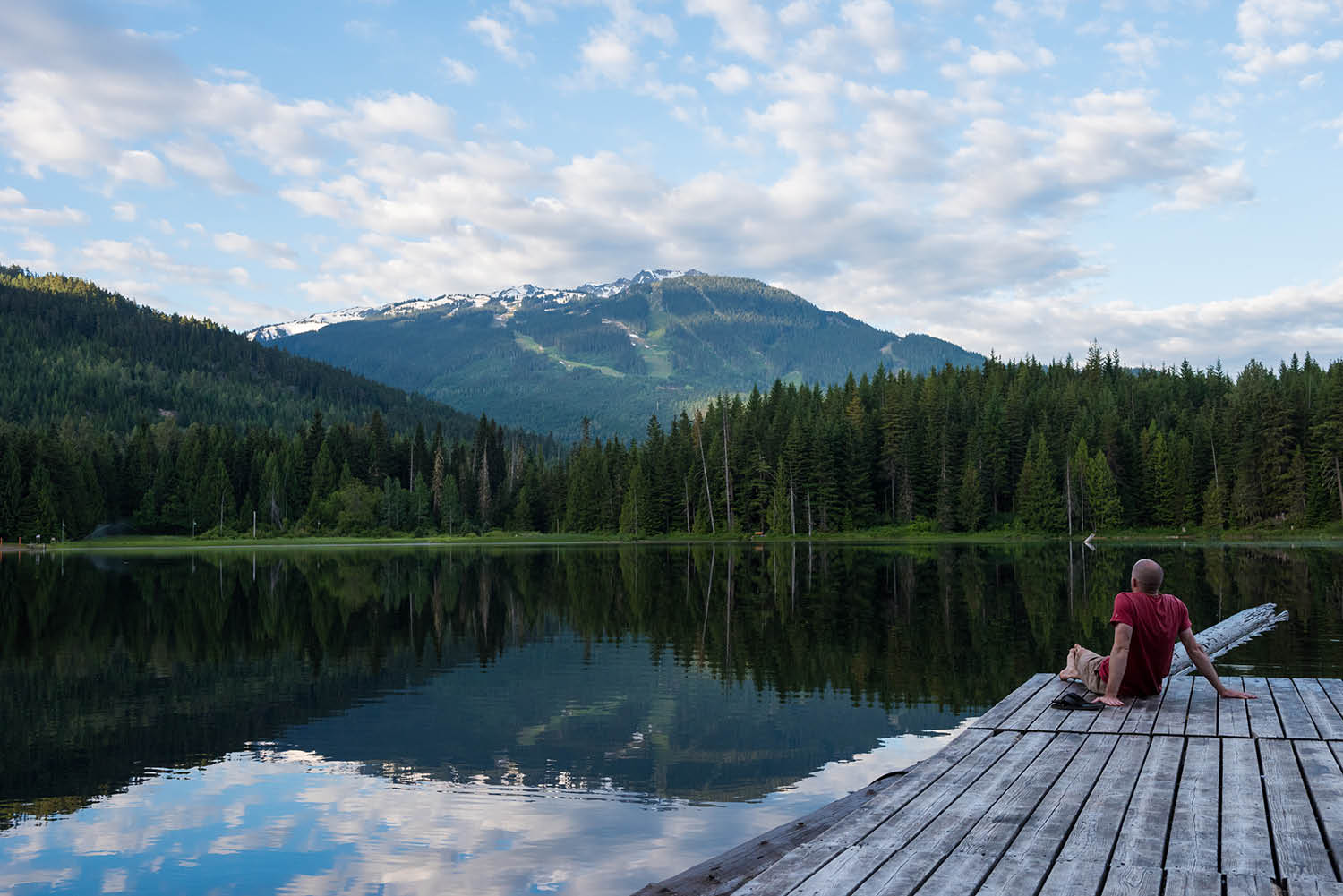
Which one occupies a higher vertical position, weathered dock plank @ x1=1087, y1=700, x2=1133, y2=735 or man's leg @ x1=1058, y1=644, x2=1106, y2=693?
man's leg @ x1=1058, y1=644, x2=1106, y2=693

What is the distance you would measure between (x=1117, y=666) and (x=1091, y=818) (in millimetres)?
5898

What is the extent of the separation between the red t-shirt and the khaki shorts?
3.8 inches

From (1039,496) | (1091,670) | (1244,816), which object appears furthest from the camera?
(1039,496)

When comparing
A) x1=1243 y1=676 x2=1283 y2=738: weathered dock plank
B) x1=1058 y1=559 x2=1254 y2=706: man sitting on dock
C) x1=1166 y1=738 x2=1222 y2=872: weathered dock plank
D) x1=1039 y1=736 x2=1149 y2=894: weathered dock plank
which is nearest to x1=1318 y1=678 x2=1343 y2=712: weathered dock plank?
x1=1243 y1=676 x2=1283 y2=738: weathered dock plank

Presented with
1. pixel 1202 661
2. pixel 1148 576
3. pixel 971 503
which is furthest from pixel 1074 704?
pixel 971 503

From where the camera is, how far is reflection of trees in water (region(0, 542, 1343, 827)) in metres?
20.2

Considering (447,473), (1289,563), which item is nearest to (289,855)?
(1289,563)

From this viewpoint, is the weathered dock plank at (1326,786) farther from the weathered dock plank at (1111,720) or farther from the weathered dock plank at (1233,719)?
the weathered dock plank at (1111,720)

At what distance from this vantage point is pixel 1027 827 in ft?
26.0

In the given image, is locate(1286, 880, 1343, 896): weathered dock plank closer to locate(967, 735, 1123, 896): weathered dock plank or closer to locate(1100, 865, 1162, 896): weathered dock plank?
locate(1100, 865, 1162, 896): weathered dock plank

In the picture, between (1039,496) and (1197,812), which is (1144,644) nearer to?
(1197,812)

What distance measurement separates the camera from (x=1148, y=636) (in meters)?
13.3

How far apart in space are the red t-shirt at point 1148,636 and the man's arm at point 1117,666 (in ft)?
0.40

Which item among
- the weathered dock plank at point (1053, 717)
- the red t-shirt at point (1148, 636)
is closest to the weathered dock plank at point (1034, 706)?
the weathered dock plank at point (1053, 717)
